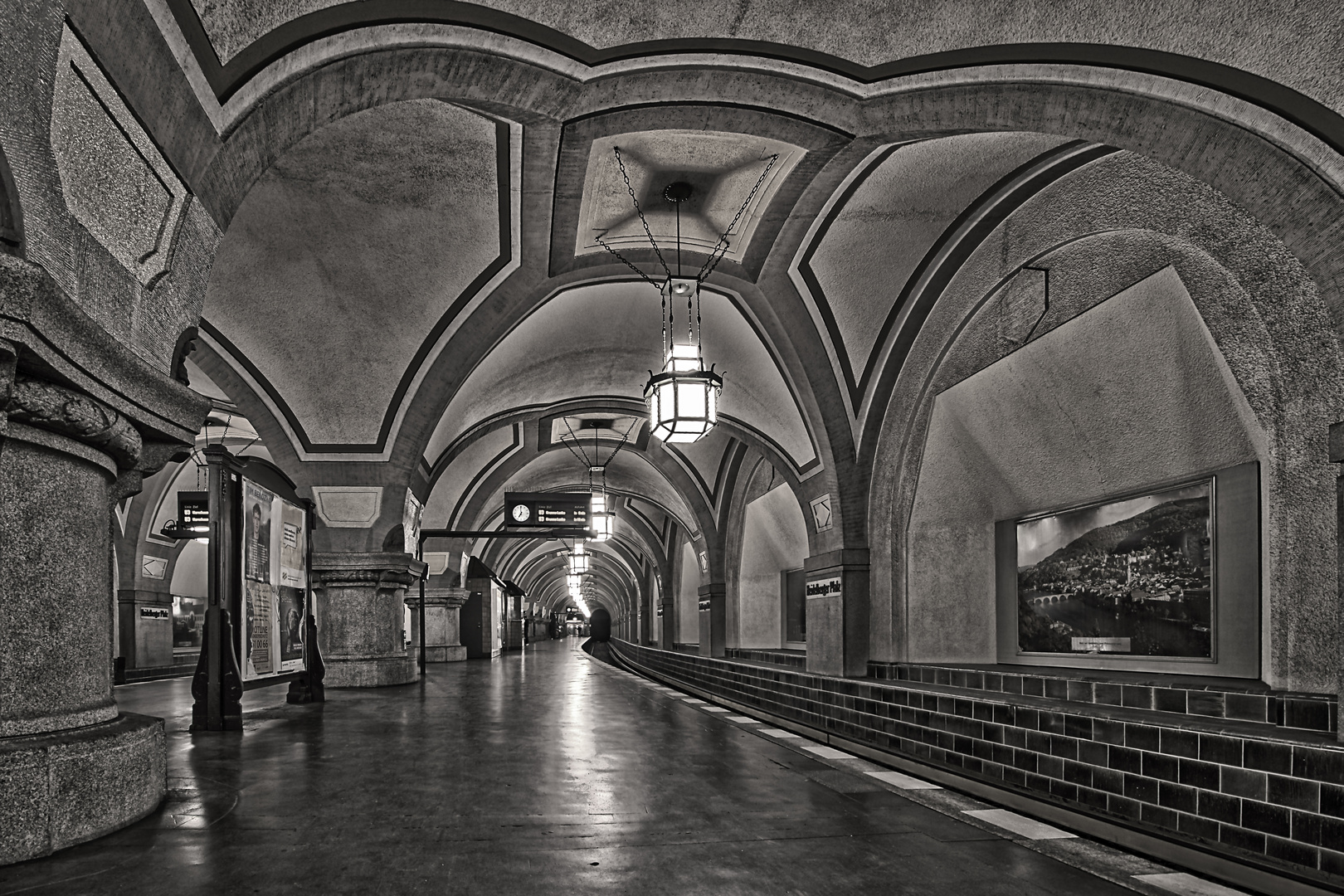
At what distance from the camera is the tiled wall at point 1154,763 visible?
3828 mm

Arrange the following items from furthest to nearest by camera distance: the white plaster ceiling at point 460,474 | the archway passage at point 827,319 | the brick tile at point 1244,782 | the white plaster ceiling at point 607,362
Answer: the white plaster ceiling at point 460,474 → the white plaster ceiling at point 607,362 → the brick tile at point 1244,782 → the archway passage at point 827,319

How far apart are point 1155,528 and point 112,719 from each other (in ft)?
20.3

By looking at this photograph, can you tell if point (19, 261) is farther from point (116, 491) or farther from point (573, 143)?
point (573, 143)

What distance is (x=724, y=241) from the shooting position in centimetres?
912

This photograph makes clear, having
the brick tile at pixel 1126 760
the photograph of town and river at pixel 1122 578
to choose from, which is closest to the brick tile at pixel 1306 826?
the brick tile at pixel 1126 760

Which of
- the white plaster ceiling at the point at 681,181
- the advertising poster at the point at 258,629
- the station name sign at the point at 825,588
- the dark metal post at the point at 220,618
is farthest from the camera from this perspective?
the station name sign at the point at 825,588

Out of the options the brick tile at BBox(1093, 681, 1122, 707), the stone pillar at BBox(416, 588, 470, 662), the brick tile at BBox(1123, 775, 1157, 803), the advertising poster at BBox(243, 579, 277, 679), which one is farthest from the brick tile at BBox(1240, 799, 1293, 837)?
the stone pillar at BBox(416, 588, 470, 662)

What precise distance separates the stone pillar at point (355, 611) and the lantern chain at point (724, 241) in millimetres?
5208

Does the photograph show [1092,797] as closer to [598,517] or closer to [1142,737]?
[1142,737]

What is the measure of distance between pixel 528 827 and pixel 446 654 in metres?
19.2

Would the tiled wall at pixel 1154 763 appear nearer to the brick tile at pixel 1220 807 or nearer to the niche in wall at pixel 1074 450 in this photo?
the brick tile at pixel 1220 807

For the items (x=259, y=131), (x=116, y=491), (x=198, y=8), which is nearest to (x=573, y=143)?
(x=259, y=131)

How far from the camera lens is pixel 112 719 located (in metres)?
3.53

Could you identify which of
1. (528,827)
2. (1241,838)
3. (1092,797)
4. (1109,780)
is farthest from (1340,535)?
(528,827)
